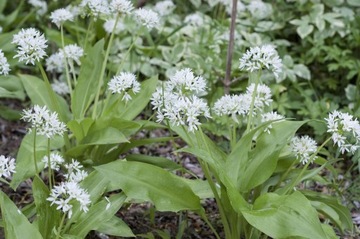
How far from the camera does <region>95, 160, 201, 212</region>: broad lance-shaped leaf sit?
275 cm

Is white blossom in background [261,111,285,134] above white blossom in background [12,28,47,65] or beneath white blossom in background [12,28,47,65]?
beneath

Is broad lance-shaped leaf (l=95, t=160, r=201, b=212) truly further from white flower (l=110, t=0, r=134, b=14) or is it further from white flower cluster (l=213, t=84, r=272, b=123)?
white flower (l=110, t=0, r=134, b=14)

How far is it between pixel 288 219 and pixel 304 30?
8.48 ft

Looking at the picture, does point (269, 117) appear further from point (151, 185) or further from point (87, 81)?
point (87, 81)

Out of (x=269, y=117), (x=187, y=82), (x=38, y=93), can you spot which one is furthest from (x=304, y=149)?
(x=38, y=93)

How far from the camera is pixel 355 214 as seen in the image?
3736 millimetres

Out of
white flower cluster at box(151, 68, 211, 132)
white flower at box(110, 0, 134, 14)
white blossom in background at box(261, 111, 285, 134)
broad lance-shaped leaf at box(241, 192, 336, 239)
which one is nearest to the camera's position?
broad lance-shaped leaf at box(241, 192, 336, 239)

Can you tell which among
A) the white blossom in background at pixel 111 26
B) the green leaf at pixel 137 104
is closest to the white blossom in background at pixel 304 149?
the green leaf at pixel 137 104

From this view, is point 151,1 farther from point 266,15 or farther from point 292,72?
point 292,72

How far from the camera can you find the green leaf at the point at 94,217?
2.74 m

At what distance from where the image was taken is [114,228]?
116 inches

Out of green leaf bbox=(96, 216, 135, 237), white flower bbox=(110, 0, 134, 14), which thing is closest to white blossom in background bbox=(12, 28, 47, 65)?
white flower bbox=(110, 0, 134, 14)

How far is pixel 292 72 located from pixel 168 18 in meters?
1.16

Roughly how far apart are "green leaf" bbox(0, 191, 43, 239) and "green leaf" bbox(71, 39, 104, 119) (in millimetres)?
1036
